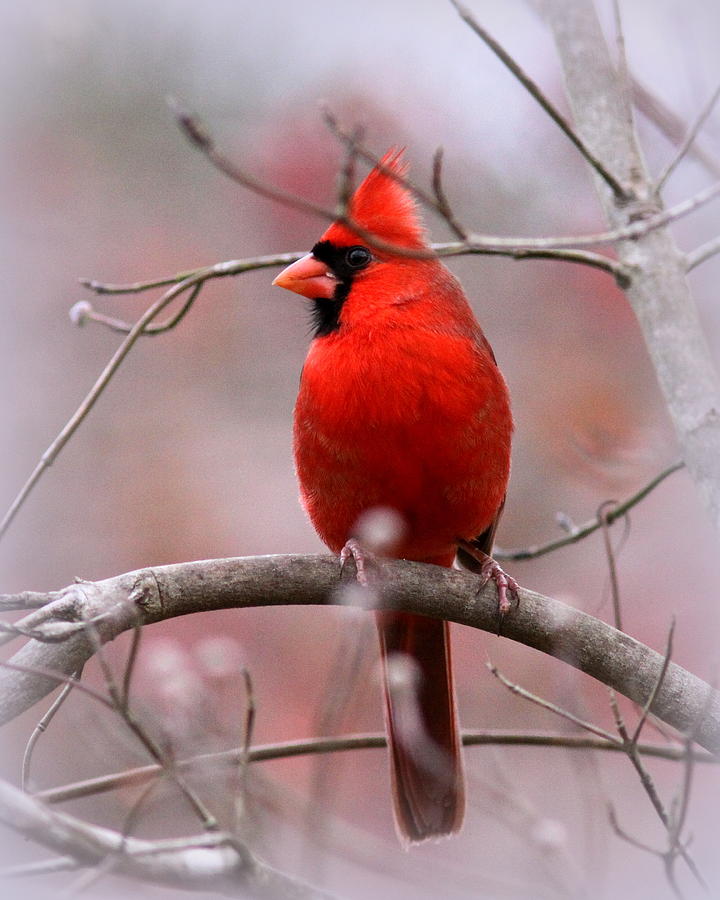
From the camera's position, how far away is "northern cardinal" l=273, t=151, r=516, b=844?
2.52 m

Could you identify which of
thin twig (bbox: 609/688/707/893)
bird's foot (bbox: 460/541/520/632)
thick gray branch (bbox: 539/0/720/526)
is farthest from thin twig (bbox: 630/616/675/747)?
thick gray branch (bbox: 539/0/720/526)

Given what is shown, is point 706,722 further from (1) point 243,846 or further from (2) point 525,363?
(2) point 525,363

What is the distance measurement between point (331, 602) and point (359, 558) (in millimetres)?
214

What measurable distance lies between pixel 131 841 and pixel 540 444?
3.01 metres

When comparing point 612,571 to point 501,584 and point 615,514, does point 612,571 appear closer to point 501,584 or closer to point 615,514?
point 501,584

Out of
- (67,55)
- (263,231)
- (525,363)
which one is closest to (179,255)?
(263,231)

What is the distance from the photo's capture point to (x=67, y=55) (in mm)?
5020

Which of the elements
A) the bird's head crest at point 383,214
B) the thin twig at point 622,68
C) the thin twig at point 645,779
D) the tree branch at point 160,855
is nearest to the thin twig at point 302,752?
the thin twig at point 645,779

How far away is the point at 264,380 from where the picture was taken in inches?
199

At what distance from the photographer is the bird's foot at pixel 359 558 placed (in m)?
2.21

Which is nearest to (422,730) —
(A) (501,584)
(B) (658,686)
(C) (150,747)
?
(A) (501,584)

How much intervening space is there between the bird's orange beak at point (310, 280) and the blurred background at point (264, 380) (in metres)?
1.02

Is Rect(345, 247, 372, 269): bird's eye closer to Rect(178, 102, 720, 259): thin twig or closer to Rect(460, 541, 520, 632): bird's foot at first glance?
Rect(460, 541, 520, 632): bird's foot

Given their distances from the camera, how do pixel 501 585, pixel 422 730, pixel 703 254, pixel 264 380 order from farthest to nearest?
pixel 264 380 → pixel 422 730 → pixel 703 254 → pixel 501 585
